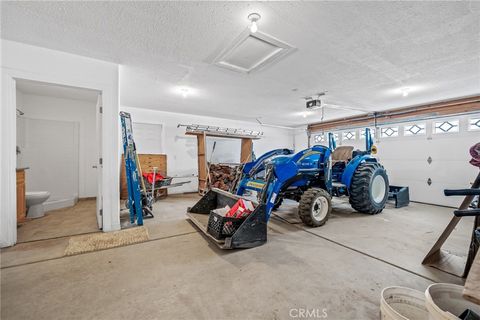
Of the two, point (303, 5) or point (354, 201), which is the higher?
point (303, 5)

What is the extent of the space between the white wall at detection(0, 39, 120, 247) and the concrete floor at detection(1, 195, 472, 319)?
24.5 inches

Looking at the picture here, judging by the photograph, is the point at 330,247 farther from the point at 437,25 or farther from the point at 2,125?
the point at 2,125

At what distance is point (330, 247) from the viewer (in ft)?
8.45

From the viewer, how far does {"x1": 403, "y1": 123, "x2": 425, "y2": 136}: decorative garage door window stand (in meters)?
5.56

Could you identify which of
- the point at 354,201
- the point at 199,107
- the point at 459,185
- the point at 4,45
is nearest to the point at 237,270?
the point at 354,201

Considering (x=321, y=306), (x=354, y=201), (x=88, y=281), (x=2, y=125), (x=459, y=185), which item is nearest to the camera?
(x=321, y=306)

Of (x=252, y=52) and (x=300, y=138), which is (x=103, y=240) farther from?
(x=300, y=138)

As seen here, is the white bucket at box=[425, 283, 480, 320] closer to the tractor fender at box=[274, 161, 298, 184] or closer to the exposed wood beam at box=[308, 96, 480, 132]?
the tractor fender at box=[274, 161, 298, 184]

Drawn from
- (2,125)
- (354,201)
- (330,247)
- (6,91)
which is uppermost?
→ (6,91)

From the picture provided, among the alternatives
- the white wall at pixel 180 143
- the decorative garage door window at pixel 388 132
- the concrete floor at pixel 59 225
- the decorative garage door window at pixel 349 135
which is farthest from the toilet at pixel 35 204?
the decorative garage door window at pixel 388 132

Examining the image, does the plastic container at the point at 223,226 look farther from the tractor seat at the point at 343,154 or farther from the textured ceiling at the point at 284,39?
the tractor seat at the point at 343,154

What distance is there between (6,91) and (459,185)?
28.5ft

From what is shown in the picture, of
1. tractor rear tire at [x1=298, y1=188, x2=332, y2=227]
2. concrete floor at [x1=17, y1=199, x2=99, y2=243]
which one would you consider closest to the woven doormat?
concrete floor at [x1=17, y1=199, x2=99, y2=243]

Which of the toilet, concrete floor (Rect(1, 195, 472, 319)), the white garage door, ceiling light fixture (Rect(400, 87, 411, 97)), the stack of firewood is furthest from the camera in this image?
the stack of firewood
